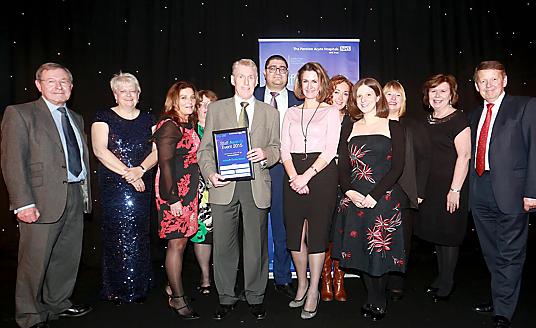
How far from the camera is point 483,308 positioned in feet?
11.8

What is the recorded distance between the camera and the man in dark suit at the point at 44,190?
311 cm

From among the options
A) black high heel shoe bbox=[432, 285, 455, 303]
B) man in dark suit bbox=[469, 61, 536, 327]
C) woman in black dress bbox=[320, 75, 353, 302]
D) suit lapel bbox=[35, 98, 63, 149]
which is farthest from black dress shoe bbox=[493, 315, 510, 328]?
suit lapel bbox=[35, 98, 63, 149]

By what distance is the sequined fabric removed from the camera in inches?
143

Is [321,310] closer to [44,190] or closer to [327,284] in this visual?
[327,284]

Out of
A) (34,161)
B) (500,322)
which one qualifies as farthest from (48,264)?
(500,322)

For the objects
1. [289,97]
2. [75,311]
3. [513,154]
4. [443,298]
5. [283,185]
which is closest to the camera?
[513,154]

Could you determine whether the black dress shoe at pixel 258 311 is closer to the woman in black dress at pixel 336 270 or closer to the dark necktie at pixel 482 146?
the woman in black dress at pixel 336 270

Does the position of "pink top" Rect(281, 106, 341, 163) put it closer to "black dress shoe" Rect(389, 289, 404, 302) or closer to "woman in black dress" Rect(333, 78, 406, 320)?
"woman in black dress" Rect(333, 78, 406, 320)

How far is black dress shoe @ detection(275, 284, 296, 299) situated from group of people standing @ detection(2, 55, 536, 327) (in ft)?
0.57

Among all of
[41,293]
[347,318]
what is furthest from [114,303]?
[347,318]

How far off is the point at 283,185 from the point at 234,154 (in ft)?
1.64

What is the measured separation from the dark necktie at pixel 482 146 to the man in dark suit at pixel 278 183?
1593 millimetres

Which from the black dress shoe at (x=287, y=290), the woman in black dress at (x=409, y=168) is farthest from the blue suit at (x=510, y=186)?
the black dress shoe at (x=287, y=290)

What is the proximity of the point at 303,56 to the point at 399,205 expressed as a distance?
2475 mm
